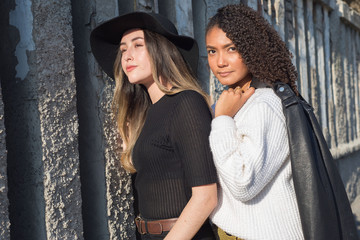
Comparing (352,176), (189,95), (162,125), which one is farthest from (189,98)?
(352,176)

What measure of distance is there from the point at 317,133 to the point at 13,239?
136 cm

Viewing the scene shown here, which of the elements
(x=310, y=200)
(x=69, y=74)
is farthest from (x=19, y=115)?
(x=310, y=200)

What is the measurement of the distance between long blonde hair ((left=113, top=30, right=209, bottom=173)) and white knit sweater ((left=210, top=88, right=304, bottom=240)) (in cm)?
36

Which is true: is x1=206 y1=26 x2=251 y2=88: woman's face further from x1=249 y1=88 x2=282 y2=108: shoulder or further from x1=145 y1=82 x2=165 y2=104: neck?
x1=145 y1=82 x2=165 y2=104: neck

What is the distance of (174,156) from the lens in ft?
5.63

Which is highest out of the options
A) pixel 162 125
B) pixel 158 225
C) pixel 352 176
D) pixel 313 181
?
pixel 162 125

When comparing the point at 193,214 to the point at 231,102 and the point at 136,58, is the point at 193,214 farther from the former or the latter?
the point at 136,58

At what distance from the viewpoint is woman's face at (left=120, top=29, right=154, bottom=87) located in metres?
1.89

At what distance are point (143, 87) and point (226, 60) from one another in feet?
1.87

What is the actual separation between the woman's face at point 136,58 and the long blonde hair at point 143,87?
1.3 inches

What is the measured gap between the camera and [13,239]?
174 cm

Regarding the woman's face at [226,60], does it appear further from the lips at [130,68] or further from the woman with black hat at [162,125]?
the lips at [130,68]

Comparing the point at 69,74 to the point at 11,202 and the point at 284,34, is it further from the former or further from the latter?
the point at 284,34

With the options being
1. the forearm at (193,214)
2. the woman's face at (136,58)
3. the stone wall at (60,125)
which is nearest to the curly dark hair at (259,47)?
the woman's face at (136,58)
